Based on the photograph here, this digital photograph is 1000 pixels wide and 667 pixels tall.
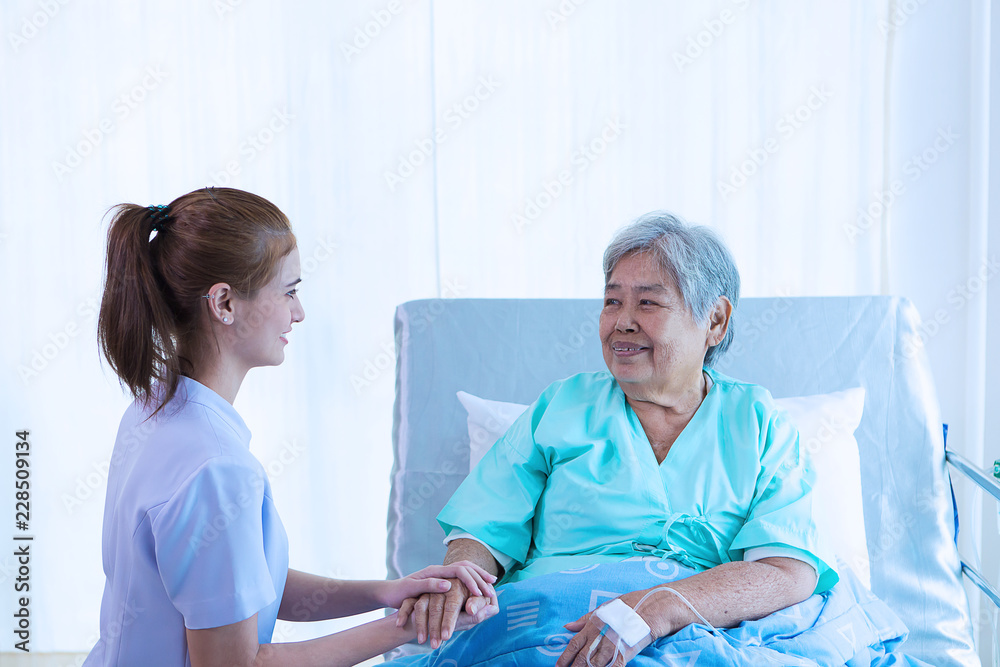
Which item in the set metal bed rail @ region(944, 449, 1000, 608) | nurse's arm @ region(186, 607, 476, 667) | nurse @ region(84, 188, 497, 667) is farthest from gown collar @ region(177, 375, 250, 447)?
metal bed rail @ region(944, 449, 1000, 608)

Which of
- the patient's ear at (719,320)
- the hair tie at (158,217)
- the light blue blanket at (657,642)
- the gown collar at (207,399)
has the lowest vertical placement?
the light blue blanket at (657,642)

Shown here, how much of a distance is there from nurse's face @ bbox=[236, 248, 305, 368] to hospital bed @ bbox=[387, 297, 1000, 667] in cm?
75

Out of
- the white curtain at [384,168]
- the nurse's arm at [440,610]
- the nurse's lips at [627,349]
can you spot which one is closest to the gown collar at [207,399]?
the nurse's arm at [440,610]

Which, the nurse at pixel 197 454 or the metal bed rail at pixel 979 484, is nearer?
the nurse at pixel 197 454

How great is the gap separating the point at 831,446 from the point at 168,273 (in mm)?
1401

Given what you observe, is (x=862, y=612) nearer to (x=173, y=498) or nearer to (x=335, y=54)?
(x=173, y=498)

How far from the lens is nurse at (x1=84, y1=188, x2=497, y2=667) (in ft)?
3.30

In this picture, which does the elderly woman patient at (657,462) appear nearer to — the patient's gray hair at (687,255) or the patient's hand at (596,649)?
the patient's gray hair at (687,255)

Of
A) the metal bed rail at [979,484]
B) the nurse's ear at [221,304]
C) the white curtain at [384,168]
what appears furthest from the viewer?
the white curtain at [384,168]

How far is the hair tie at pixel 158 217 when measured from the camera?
1.13 metres

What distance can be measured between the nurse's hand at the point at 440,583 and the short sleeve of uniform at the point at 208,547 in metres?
0.28

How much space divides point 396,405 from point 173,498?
1009 mm

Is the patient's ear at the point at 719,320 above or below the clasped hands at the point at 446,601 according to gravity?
above

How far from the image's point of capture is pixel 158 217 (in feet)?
3.72
